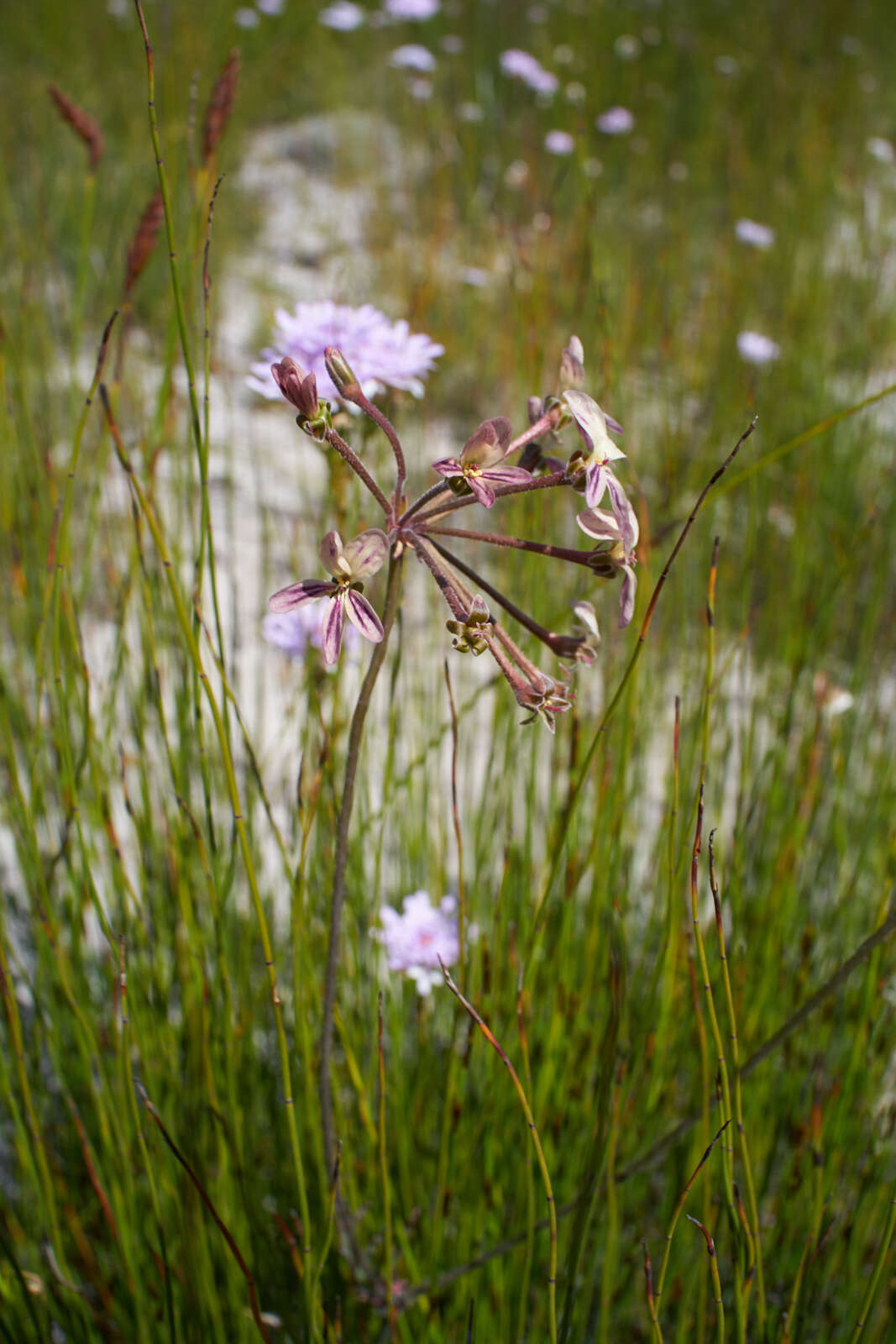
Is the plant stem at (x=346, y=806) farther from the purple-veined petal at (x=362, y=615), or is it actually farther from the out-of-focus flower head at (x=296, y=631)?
the out-of-focus flower head at (x=296, y=631)

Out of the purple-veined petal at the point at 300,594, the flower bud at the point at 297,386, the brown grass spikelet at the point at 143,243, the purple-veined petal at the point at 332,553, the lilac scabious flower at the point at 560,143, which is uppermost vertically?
the lilac scabious flower at the point at 560,143

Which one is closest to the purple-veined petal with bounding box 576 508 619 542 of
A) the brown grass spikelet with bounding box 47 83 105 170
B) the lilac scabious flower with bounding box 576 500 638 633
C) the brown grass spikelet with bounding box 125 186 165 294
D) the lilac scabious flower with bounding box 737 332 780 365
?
the lilac scabious flower with bounding box 576 500 638 633

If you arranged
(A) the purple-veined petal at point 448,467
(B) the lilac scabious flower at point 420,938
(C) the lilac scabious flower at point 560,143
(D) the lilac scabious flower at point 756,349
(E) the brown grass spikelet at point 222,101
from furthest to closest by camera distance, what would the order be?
(C) the lilac scabious flower at point 560,143
(D) the lilac scabious flower at point 756,349
(B) the lilac scabious flower at point 420,938
(E) the brown grass spikelet at point 222,101
(A) the purple-veined petal at point 448,467

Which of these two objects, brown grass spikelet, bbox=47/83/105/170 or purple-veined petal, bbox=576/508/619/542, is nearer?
purple-veined petal, bbox=576/508/619/542

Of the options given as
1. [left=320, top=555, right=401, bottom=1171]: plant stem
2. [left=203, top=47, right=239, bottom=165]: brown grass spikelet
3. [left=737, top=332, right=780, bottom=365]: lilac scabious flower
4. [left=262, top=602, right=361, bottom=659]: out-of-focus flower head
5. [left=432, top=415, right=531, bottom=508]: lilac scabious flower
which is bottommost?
[left=320, top=555, right=401, bottom=1171]: plant stem

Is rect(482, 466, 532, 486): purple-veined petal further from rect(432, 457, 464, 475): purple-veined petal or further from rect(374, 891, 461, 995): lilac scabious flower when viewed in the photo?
rect(374, 891, 461, 995): lilac scabious flower

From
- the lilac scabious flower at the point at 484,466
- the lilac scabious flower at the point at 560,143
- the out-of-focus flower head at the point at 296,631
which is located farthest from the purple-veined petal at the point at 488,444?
the lilac scabious flower at the point at 560,143

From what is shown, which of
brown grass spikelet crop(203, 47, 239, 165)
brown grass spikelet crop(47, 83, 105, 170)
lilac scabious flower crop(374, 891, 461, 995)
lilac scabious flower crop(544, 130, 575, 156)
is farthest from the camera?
lilac scabious flower crop(544, 130, 575, 156)
